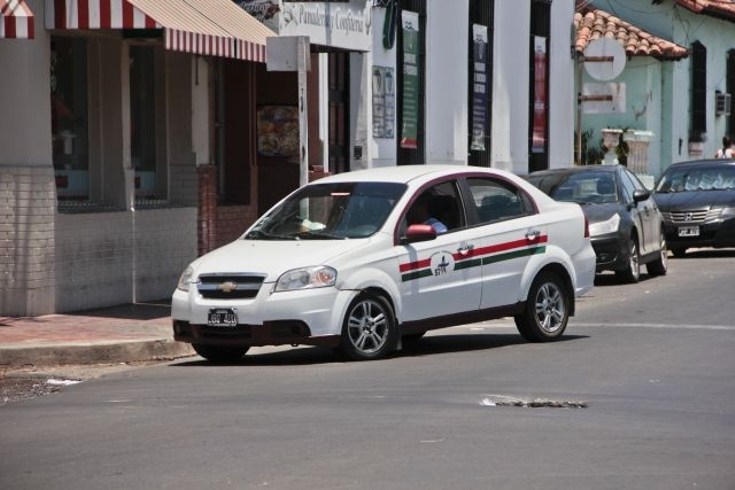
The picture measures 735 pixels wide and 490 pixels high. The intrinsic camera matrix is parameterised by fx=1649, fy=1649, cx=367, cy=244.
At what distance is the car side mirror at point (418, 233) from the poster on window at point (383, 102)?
37.9 ft

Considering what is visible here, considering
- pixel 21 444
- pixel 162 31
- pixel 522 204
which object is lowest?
pixel 21 444

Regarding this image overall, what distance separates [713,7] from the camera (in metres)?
42.0

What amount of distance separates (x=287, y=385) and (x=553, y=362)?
8.11 ft

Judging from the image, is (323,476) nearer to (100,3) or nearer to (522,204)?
(522,204)

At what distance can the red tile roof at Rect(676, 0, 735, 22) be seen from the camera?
135ft

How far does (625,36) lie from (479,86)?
11588 mm

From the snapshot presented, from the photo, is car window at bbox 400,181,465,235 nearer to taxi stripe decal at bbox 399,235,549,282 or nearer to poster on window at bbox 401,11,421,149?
taxi stripe decal at bbox 399,235,549,282

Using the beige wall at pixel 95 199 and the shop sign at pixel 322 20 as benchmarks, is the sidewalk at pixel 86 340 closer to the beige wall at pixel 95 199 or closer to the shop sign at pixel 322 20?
the beige wall at pixel 95 199

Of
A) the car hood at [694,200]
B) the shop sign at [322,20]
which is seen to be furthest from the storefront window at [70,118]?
the car hood at [694,200]

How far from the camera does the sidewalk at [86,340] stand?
13992mm

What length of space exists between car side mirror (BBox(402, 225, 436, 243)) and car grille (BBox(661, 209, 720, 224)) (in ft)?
43.7

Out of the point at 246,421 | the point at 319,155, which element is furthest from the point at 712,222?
the point at 246,421

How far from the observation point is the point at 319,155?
76.1 feet

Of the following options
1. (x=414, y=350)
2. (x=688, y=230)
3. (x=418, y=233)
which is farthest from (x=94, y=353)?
(x=688, y=230)
